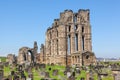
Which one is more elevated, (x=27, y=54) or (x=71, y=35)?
(x=71, y=35)

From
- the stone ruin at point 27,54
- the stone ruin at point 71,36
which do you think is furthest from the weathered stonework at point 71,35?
the stone ruin at point 27,54

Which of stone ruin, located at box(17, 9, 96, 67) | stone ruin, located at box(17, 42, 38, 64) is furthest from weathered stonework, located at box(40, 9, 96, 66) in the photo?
stone ruin, located at box(17, 42, 38, 64)

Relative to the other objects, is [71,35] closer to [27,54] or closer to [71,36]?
[71,36]

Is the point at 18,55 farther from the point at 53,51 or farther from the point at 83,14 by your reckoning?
the point at 83,14

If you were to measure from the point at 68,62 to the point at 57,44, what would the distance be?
5.82 metres

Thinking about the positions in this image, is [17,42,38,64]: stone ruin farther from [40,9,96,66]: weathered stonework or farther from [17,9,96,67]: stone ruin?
[40,9,96,66]: weathered stonework

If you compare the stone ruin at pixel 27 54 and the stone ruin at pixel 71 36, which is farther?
the stone ruin at pixel 27 54

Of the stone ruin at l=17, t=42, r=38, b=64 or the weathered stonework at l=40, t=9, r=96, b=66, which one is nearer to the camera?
the weathered stonework at l=40, t=9, r=96, b=66

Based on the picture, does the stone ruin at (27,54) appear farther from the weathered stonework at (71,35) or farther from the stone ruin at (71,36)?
the weathered stonework at (71,35)

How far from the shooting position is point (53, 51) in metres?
68.5

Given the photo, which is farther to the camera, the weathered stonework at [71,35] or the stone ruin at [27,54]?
the stone ruin at [27,54]

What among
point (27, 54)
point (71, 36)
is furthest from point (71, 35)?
point (27, 54)

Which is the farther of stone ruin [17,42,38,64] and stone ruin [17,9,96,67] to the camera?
stone ruin [17,42,38,64]

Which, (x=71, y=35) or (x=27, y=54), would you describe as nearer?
(x=71, y=35)
